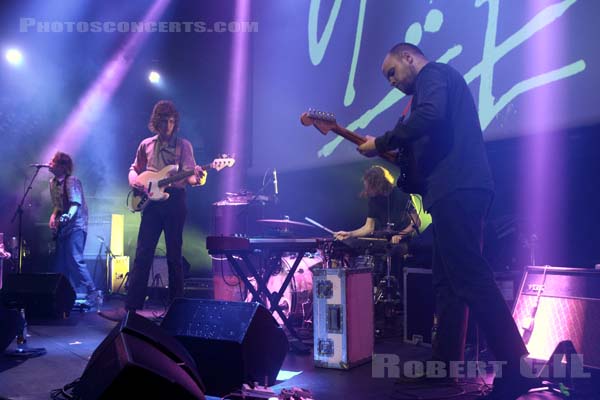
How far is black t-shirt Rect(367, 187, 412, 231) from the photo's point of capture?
5049 millimetres

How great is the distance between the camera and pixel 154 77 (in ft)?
30.7

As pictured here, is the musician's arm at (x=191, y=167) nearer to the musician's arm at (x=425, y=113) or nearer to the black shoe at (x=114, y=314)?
the black shoe at (x=114, y=314)

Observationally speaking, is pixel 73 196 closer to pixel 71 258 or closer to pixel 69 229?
pixel 69 229

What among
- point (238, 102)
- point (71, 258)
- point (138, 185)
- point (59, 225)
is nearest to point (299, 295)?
point (138, 185)

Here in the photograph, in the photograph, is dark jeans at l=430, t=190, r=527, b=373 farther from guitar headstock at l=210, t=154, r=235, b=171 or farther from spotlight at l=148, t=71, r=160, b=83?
spotlight at l=148, t=71, r=160, b=83

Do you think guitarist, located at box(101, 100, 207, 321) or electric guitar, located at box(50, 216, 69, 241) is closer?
guitarist, located at box(101, 100, 207, 321)

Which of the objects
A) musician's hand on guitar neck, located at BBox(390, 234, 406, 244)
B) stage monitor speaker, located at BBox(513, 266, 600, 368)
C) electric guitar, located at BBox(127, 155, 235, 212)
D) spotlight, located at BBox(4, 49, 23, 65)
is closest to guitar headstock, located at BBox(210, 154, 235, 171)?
electric guitar, located at BBox(127, 155, 235, 212)

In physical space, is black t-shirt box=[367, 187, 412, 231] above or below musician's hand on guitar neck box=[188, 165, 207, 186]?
below

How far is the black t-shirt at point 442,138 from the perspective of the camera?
8.00 ft

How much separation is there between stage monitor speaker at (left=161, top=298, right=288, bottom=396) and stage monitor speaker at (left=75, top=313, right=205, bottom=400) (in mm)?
528

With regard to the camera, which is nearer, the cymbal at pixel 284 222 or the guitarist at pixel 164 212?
the guitarist at pixel 164 212

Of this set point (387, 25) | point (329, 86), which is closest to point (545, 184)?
point (387, 25)

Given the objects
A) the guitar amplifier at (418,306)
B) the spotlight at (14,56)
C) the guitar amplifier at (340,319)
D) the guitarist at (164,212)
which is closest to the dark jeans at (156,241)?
the guitarist at (164,212)

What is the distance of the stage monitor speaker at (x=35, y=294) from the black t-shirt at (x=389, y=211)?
275 centimetres
